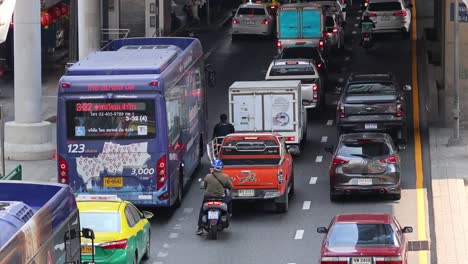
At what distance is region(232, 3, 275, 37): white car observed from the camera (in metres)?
61.3

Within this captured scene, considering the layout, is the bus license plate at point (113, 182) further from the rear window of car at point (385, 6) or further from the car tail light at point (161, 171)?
the rear window of car at point (385, 6)

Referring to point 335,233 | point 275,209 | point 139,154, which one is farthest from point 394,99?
point 335,233

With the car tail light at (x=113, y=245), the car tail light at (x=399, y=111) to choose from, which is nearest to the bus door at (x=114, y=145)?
the car tail light at (x=113, y=245)

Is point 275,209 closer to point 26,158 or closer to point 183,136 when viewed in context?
point 183,136

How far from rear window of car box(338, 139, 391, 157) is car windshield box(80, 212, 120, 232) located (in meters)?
8.58

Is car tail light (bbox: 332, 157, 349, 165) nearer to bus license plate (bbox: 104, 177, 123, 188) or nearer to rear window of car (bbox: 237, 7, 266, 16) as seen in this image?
bus license plate (bbox: 104, 177, 123, 188)

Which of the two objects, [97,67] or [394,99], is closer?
[97,67]

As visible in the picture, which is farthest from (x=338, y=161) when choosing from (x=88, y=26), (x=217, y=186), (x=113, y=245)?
(x=88, y=26)

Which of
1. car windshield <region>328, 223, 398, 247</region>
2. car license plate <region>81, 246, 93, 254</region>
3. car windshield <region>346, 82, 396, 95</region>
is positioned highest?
car windshield <region>346, 82, 396, 95</region>

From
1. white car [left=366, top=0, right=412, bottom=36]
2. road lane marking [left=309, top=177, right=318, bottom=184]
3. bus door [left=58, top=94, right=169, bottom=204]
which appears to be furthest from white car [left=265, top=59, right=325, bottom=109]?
white car [left=366, top=0, right=412, bottom=36]

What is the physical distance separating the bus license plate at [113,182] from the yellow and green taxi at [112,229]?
3.76m

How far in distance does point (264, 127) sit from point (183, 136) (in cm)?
450

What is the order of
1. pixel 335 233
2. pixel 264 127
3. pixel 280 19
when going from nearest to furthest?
pixel 335 233 → pixel 264 127 → pixel 280 19

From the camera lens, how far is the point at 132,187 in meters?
29.8
